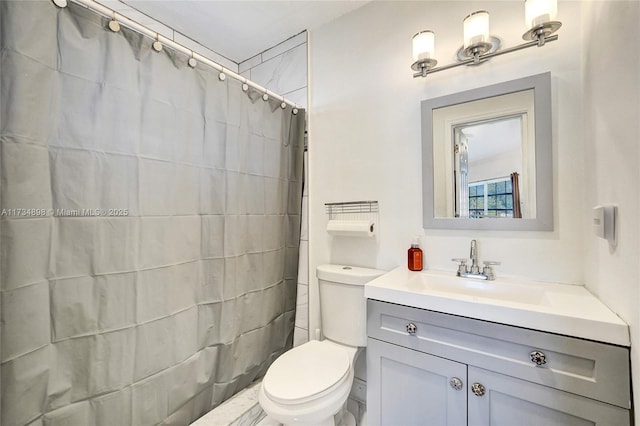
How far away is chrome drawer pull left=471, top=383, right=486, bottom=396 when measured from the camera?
2.97 feet

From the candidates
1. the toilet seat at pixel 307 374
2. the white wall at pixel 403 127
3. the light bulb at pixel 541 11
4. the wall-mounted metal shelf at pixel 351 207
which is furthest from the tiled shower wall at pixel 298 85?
the light bulb at pixel 541 11

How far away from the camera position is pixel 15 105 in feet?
2.66

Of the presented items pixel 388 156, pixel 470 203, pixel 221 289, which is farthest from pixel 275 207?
pixel 470 203

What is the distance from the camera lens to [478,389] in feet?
2.99

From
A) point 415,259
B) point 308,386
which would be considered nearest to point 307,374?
point 308,386

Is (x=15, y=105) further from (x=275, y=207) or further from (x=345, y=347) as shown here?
(x=345, y=347)

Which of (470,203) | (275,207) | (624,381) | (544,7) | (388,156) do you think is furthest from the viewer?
(275,207)

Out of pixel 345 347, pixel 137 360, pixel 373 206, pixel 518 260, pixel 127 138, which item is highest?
pixel 127 138

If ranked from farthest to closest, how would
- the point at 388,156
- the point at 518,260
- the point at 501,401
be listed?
the point at 388,156 → the point at 518,260 → the point at 501,401

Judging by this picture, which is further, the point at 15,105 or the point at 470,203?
the point at 470,203

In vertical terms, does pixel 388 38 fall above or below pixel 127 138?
above

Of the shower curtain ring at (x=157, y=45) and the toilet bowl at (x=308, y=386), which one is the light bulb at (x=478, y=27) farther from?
the toilet bowl at (x=308, y=386)

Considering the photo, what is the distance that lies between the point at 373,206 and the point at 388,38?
969mm

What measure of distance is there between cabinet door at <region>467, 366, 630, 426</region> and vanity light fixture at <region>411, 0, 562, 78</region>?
4.07 ft
